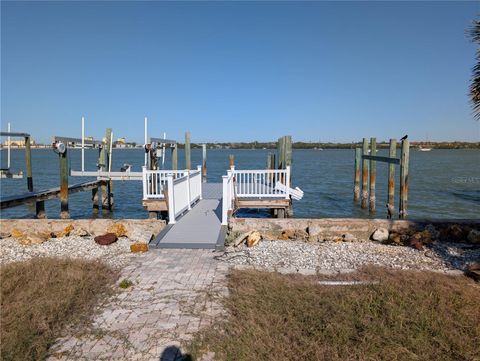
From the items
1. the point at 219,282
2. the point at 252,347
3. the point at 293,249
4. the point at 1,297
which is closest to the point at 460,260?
the point at 293,249

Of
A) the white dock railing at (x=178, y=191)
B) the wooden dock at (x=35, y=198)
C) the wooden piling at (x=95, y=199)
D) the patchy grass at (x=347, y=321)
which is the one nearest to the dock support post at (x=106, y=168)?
the wooden piling at (x=95, y=199)

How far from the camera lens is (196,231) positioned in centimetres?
853

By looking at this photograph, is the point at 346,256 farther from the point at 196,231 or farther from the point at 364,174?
the point at 364,174

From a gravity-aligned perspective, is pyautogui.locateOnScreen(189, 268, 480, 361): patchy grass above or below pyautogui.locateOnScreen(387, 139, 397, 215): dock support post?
below

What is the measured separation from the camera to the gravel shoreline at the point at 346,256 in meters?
6.62

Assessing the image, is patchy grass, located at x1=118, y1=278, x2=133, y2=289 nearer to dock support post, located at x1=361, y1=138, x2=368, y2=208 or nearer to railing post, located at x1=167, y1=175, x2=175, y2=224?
railing post, located at x1=167, y1=175, x2=175, y2=224

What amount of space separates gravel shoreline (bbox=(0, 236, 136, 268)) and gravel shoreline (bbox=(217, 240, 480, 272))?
86.2 inches

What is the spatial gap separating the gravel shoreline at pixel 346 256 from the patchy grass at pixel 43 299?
8.08 ft

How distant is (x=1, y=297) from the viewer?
183 inches

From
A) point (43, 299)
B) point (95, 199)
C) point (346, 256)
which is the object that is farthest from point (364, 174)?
point (43, 299)

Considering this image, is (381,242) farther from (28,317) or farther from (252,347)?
(28,317)

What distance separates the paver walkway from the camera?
3.66 meters

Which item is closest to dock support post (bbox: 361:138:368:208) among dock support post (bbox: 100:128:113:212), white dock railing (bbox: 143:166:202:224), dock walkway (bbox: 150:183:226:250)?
white dock railing (bbox: 143:166:202:224)

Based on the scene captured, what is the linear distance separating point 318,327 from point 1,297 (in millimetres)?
4087
